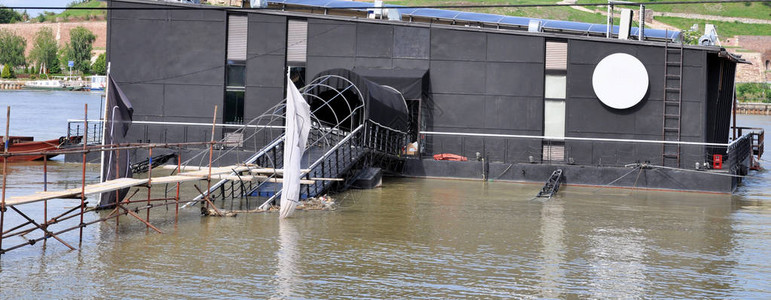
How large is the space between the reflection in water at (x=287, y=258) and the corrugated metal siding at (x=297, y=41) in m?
14.1

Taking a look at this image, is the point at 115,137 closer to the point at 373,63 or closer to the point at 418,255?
the point at 418,255

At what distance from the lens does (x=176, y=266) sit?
1468cm

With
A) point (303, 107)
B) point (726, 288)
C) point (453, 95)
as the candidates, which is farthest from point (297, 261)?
point (453, 95)

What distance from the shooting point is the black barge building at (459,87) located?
29750 millimetres

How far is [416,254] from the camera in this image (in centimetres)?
1639

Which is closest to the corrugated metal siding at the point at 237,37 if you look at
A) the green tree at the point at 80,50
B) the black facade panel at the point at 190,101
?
the black facade panel at the point at 190,101

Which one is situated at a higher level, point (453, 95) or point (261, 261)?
point (453, 95)

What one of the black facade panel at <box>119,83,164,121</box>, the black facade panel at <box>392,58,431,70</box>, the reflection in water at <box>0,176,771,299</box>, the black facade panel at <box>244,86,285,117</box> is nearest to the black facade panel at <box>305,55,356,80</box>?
the black facade panel at <box>244,86,285,117</box>

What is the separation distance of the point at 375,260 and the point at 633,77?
17734mm

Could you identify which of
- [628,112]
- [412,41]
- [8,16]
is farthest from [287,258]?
[8,16]

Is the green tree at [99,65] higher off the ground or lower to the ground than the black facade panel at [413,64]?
higher

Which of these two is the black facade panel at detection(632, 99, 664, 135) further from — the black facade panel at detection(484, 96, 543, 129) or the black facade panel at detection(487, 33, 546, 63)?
the black facade panel at detection(487, 33, 546, 63)

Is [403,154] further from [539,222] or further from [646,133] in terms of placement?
[539,222]

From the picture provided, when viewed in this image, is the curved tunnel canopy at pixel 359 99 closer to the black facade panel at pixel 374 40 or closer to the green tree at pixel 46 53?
the black facade panel at pixel 374 40
